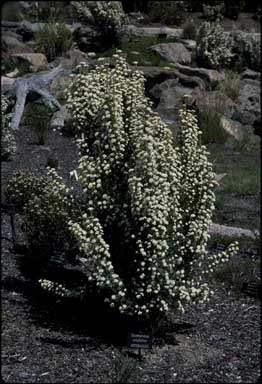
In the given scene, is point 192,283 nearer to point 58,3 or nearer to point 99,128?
point 99,128

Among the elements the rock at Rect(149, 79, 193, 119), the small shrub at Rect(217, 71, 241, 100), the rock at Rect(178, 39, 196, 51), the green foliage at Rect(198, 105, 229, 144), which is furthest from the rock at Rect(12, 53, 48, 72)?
the green foliage at Rect(198, 105, 229, 144)

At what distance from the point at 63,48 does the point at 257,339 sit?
478 inches

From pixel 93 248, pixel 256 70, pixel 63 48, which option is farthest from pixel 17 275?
pixel 256 70

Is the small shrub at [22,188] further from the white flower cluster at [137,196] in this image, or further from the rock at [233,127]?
the rock at [233,127]

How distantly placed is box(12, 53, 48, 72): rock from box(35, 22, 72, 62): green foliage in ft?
0.75

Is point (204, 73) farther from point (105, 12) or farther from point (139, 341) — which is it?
point (139, 341)

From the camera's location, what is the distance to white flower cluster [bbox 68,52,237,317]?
6879 millimetres

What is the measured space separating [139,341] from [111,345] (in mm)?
577

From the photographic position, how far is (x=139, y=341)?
673 cm

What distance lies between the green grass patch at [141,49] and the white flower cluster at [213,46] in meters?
1.29

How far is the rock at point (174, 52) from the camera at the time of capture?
1809cm

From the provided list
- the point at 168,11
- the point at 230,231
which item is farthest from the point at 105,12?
the point at 230,231

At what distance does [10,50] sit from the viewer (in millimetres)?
19422

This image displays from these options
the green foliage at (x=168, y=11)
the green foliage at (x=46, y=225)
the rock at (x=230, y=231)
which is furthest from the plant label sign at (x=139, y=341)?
the green foliage at (x=168, y=11)
